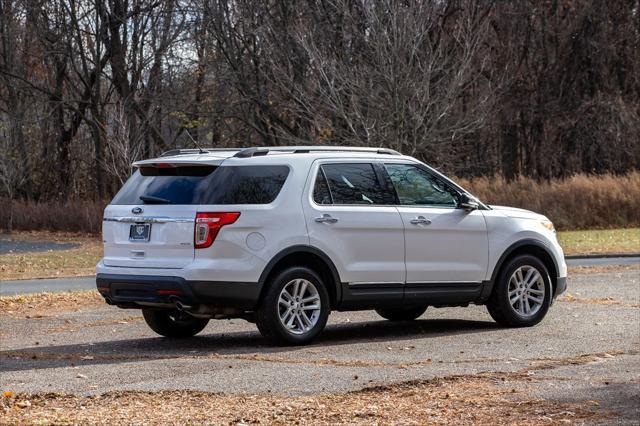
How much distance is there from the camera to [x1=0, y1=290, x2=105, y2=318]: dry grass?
15781 millimetres

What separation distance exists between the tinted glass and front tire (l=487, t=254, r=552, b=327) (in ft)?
7.43

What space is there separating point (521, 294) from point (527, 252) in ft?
1.70

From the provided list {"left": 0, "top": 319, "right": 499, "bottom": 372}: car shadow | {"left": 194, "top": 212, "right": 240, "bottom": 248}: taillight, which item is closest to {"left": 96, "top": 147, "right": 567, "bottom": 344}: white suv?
{"left": 194, "top": 212, "right": 240, "bottom": 248}: taillight

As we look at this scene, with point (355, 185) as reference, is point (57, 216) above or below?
below

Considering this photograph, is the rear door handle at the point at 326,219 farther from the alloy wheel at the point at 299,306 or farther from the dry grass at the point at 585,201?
the dry grass at the point at 585,201

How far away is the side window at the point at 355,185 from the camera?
40.4 feet

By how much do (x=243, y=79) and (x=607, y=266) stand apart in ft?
77.9

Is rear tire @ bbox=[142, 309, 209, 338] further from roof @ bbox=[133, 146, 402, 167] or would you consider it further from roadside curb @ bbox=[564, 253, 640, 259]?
roadside curb @ bbox=[564, 253, 640, 259]

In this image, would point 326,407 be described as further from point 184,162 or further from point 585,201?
point 585,201

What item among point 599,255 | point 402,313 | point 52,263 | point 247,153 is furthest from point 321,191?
point 52,263

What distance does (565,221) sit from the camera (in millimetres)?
39969

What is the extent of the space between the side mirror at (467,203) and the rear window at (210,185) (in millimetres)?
2101

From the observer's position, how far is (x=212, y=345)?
12.2 meters

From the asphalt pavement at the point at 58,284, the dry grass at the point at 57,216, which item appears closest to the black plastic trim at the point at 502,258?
the asphalt pavement at the point at 58,284
